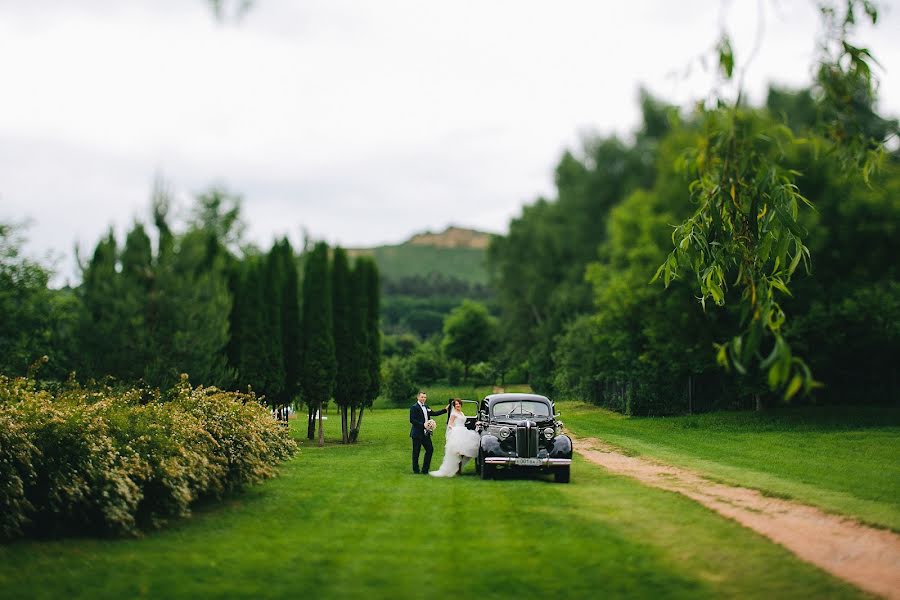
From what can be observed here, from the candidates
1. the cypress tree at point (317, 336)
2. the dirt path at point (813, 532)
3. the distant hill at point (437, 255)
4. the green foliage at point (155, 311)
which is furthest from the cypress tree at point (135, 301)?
the distant hill at point (437, 255)

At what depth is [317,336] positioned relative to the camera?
2528 centimetres

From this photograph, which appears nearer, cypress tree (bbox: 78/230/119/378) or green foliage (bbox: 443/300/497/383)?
cypress tree (bbox: 78/230/119/378)

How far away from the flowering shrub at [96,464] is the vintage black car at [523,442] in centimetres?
551

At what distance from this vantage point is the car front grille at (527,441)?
15.7 m

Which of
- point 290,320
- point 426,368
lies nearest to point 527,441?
point 290,320

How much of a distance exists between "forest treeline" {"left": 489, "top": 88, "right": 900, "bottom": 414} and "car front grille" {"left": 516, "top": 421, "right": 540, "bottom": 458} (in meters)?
10.5

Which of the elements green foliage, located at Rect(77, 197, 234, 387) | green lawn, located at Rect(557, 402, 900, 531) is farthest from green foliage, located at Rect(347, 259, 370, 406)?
green lawn, located at Rect(557, 402, 900, 531)

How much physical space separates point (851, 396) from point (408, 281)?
364 ft

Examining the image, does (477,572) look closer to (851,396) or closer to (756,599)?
(756,599)

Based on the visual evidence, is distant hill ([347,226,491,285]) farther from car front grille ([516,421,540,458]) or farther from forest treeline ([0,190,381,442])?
car front grille ([516,421,540,458])

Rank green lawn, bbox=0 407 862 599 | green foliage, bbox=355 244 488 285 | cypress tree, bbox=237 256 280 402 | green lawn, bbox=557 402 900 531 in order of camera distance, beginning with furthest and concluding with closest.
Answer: green foliage, bbox=355 244 488 285
cypress tree, bbox=237 256 280 402
green lawn, bbox=557 402 900 531
green lawn, bbox=0 407 862 599

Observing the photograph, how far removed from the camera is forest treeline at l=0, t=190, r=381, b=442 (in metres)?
24.6

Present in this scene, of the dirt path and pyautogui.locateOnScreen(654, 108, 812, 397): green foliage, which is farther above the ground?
pyautogui.locateOnScreen(654, 108, 812, 397): green foliage

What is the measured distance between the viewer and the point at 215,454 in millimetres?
12133
